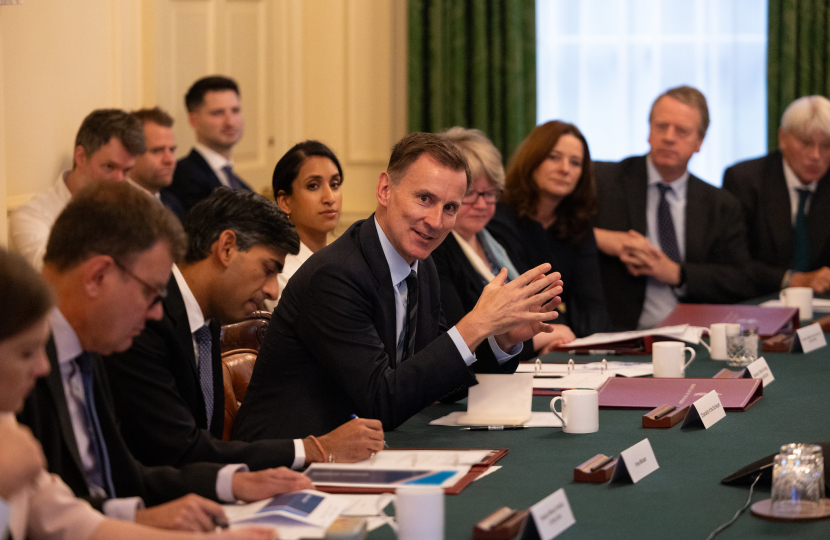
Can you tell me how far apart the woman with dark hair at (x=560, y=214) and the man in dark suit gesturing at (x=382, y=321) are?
1.67 m

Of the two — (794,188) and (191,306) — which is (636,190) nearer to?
(794,188)

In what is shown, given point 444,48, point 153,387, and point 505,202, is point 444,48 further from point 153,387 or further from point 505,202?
point 153,387

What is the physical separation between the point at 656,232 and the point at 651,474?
113 inches

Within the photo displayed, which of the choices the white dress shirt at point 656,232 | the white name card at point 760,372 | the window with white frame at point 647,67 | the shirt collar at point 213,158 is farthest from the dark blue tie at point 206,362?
the window with white frame at point 647,67

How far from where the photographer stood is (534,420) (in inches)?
87.4

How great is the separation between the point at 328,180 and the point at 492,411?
5.33ft

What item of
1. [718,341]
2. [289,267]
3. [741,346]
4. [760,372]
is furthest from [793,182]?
[289,267]

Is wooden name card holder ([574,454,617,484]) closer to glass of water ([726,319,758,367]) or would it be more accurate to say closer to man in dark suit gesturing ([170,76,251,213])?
glass of water ([726,319,758,367])

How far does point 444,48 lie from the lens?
20.2 ft

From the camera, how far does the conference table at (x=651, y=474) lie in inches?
58.2

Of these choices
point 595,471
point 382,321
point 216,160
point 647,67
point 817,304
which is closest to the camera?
point 595,471

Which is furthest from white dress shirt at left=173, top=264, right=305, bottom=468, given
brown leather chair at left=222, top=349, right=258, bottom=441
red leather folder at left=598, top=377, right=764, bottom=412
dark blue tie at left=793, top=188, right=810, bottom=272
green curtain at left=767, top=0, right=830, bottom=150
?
green curtain at left=767, top=0, right=830, bottom=150

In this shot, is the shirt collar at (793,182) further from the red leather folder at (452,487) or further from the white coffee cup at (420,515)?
the white coffee cup at (420,515)

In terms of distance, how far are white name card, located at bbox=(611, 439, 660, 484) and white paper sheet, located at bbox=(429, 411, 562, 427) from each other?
39cm
